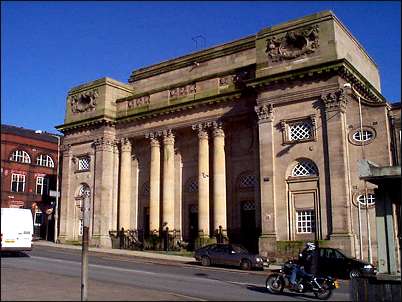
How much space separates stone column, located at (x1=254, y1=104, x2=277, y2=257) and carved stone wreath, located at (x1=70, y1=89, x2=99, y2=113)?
18.2m

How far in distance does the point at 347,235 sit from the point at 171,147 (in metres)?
17.4

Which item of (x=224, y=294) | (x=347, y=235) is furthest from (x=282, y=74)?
(x=224, y=294)

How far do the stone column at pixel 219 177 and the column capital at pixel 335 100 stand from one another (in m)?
9.44

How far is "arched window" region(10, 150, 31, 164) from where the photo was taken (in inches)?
2263

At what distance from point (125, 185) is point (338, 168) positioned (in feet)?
66.9

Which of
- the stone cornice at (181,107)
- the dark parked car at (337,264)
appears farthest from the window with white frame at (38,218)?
the dark parked car at (337,264)

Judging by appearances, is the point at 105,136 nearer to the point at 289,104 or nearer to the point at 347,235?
the point at 289,104

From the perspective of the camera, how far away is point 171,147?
4162 centimetres

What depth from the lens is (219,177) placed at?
37.7 metres

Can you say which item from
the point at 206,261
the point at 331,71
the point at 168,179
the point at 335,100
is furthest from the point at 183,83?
the point at 206,261

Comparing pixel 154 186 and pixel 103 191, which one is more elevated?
pixel 154 186

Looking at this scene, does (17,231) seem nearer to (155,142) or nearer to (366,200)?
(366,200)

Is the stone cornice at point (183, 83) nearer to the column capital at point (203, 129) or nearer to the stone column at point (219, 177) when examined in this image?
the column capital at point (203, 129)

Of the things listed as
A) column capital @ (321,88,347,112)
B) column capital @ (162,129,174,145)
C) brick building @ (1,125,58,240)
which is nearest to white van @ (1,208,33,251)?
column capital @ (162,129,174,145)
